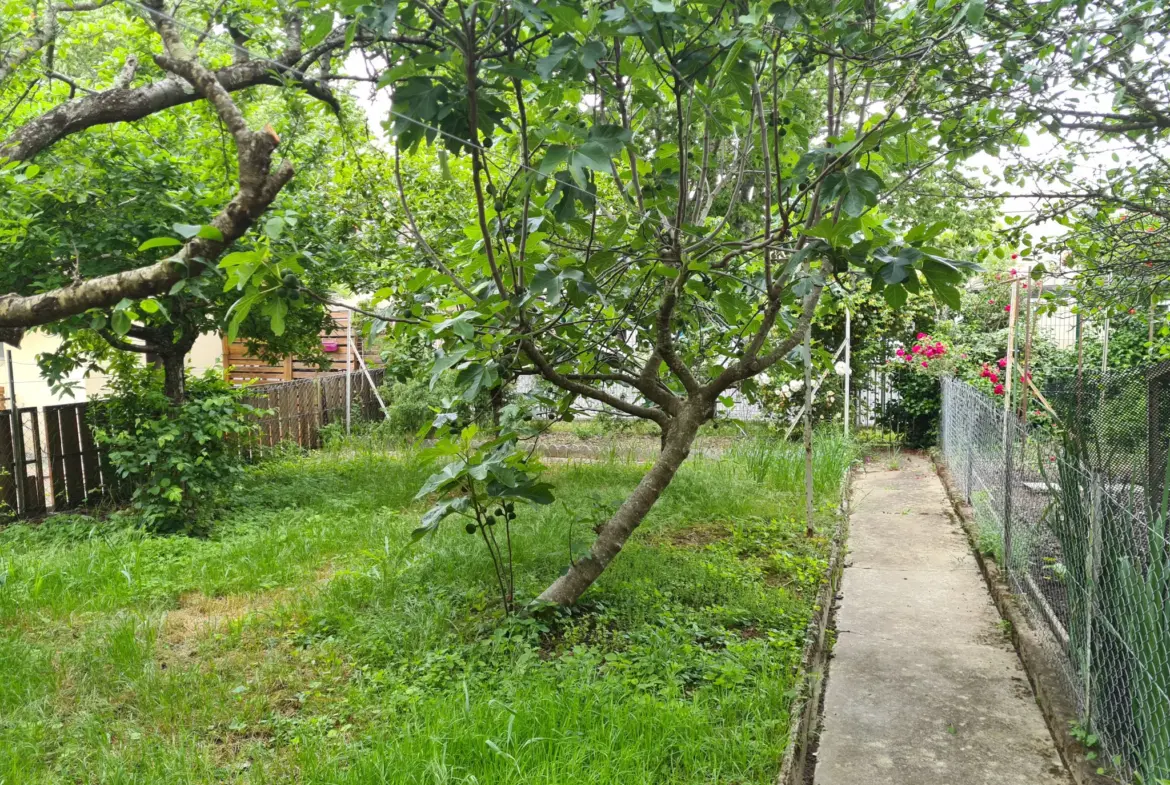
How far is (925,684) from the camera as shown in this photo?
14.2 feet

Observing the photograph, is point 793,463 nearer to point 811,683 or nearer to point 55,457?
point 811,683

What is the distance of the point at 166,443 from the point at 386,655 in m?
4.01

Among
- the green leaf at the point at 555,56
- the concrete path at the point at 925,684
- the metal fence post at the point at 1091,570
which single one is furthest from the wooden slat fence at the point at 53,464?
the metal fence post at the point at 1091,570

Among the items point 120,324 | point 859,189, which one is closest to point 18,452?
point 120,324

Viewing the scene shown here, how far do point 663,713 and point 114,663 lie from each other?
8.41 ft

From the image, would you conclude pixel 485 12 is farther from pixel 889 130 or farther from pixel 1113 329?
pixel 1113 329

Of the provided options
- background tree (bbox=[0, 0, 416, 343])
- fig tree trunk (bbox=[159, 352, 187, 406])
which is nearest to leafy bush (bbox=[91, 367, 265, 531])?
Answer: fig tree trunk (bbox=[159, 352, 187, 406])

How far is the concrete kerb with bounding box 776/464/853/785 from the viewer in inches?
130

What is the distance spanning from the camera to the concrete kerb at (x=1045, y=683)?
3359 mm

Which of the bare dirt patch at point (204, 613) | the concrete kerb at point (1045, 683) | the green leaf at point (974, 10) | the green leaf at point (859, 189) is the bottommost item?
→ the concrete kerb at point (1045, 683)

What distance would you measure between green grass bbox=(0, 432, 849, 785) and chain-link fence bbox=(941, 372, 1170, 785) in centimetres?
124

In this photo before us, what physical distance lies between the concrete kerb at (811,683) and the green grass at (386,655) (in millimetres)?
70

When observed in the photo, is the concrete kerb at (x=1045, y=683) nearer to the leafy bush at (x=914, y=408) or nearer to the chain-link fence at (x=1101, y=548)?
the chain-link fence at (x=1101, y=548)

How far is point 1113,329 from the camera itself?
487 inches
